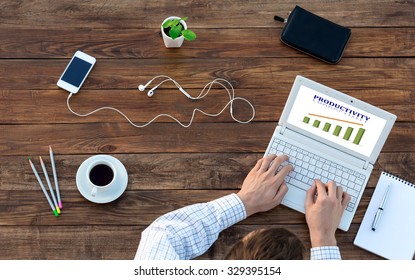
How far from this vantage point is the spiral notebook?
151cm

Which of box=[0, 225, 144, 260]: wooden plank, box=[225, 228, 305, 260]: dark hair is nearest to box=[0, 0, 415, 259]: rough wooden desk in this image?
box=[0, 225, 144, 260]: wooden plank

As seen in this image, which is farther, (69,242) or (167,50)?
(167,50)

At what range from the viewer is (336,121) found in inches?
60.9

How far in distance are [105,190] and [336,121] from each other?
67 cm

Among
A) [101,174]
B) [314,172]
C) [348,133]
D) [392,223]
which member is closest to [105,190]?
[101,174]

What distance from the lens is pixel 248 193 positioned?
1.52m

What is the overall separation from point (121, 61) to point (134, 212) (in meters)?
0.45

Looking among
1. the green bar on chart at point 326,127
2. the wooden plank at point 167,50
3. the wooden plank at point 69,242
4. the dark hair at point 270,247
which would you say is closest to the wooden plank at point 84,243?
the wooden plank at point 69,242

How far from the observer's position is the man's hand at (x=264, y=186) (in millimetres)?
1508

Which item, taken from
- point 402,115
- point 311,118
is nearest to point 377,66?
point 402,115

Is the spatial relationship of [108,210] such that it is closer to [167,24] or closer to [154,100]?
[154,100]

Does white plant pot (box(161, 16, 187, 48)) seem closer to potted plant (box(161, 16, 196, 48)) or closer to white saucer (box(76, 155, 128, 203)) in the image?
potted plant (box(161, 16, 196, 48))
